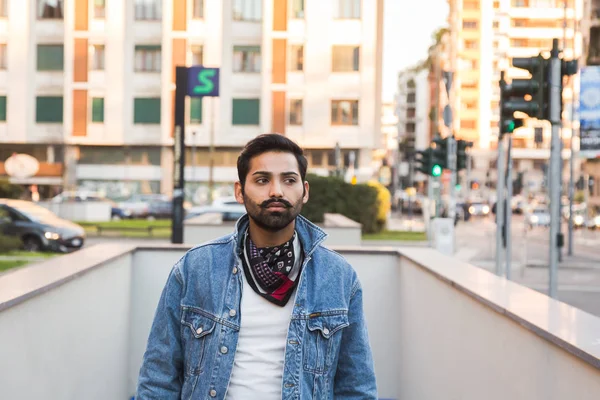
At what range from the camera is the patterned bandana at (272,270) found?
289 cm

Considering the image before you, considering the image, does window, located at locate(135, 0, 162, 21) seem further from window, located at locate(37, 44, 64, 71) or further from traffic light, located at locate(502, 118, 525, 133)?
traffic light, located at locate(502, 118, 525, 133)

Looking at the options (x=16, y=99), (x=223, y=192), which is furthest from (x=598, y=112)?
(x=16, y=99)

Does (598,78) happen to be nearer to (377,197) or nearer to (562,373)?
(377,197)

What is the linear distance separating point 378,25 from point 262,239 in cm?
5323

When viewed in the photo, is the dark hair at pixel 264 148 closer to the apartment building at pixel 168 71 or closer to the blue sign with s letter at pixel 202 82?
the blue sign with s letter at pixel 202 82

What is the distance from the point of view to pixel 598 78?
1015 inches

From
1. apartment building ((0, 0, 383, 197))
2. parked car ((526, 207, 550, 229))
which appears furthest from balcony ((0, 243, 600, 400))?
parked car ((526, 207, 550, 229))

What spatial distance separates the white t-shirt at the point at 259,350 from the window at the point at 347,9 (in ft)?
172

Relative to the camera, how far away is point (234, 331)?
2.86m

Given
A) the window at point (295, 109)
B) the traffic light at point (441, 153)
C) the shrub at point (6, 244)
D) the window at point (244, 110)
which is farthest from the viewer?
the window at point (244, 110)

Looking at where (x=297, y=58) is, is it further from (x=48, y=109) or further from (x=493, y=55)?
(x=493, y=55)

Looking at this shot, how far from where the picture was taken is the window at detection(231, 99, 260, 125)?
54.9m

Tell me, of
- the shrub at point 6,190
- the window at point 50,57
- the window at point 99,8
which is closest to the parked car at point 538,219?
the window at point 99,8

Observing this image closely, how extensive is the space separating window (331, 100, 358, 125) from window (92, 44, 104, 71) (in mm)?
13879
